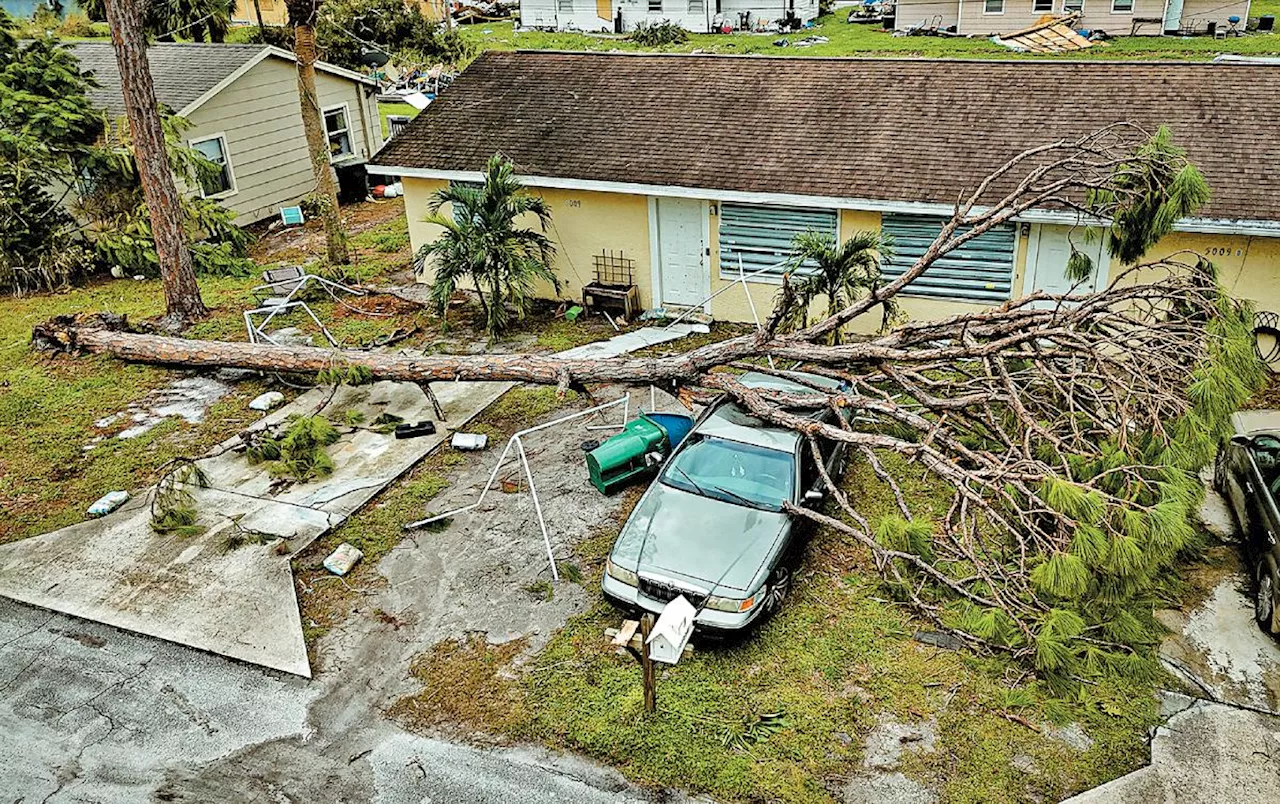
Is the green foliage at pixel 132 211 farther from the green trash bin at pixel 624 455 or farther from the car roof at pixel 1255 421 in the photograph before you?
the car roof at pixel 1255 421

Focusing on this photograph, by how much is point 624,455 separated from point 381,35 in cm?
2103

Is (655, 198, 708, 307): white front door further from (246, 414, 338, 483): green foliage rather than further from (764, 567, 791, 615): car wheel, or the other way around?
(764, 567, 791, 615): car wheel

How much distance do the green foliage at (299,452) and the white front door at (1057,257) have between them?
9.78 m

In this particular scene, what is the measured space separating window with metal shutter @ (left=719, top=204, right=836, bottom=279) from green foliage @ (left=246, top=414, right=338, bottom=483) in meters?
6.71

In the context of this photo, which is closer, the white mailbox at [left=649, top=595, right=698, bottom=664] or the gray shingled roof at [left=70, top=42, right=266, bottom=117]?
the white mailbox at [left=649, top=595, right=698, bottom=664]

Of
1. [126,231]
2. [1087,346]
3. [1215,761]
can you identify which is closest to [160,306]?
[126,231]

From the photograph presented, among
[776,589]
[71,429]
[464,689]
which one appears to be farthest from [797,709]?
[71,429]

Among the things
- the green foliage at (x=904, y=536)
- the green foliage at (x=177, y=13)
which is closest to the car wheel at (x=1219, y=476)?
the green foliage at (x=904, y=536)

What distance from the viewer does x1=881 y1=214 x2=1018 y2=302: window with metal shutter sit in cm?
1281

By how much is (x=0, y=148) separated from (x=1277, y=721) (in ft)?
63.8

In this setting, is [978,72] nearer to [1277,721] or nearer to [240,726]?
[1277,721]

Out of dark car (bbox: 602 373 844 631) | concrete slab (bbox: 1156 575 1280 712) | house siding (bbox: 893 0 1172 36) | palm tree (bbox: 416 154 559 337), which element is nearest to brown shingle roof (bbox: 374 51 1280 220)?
palm tree (bbox: 416 154 559 337)

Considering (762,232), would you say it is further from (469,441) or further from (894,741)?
(894,741)

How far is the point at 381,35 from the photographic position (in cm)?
2606
